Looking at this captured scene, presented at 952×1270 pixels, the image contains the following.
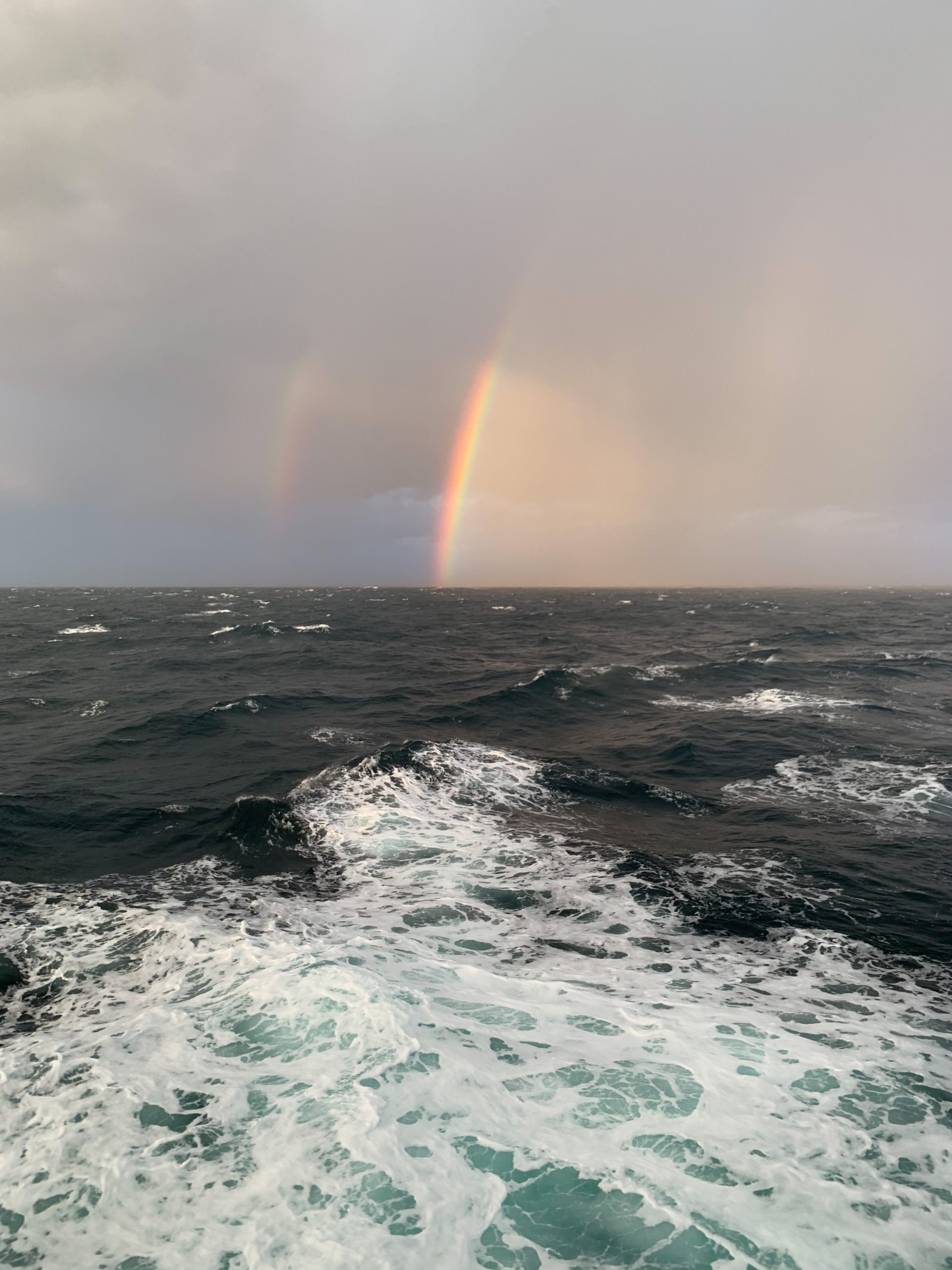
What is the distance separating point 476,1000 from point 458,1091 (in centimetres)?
192

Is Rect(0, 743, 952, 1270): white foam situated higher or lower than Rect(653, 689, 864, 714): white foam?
lower

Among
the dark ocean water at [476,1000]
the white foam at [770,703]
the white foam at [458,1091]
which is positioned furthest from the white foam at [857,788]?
the white foam at [770,703]

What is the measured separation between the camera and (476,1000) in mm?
9141

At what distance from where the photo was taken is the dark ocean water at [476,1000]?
5672 millimetres

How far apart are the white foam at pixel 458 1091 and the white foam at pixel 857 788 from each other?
7663 mm

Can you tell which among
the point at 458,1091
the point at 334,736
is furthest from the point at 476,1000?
the point at 334,736

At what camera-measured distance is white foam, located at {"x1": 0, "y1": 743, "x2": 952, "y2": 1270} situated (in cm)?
552

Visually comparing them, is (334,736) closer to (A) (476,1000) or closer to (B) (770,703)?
(A) (476,1000)

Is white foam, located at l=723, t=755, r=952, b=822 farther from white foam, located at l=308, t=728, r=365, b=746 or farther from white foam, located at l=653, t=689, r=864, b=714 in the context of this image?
white foam, located at l=308, t=728, r=365, b=746

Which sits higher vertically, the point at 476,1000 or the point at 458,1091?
the point at 458,1091

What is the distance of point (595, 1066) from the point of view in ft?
25.3

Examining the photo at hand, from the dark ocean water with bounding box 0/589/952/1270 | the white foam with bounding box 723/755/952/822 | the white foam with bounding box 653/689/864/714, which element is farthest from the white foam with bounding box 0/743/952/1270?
the white foam with bounding box 653/689/864/714

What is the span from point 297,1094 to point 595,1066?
3.69 meters

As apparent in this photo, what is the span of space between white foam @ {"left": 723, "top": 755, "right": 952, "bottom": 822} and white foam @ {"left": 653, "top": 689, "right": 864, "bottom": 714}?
857 centimetres
